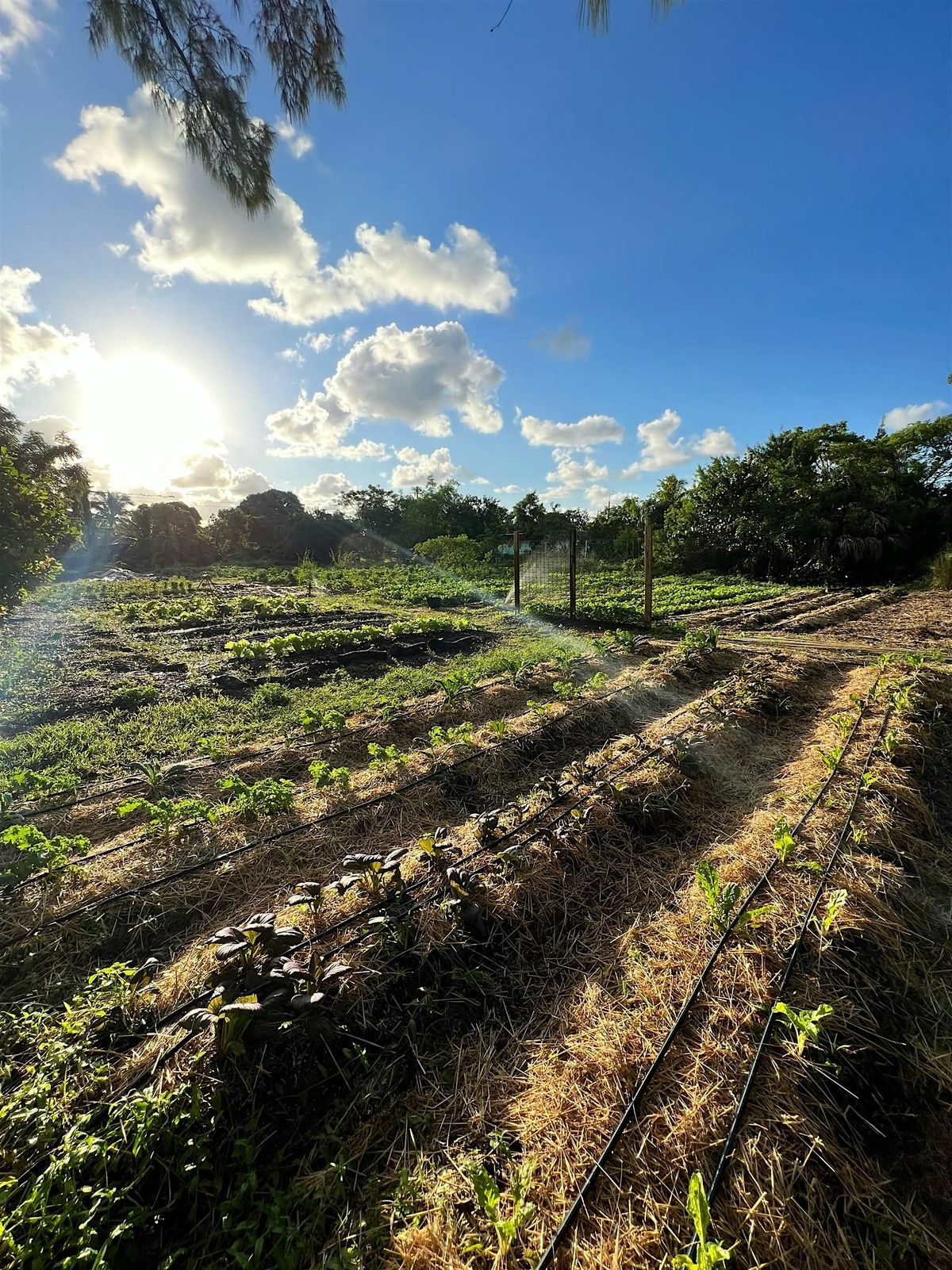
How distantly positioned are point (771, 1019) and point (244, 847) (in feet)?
8.02

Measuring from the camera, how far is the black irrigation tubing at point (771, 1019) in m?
1.26

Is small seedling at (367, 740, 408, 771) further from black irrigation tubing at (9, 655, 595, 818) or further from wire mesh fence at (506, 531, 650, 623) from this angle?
wire mesh fence at (506, 531, 650, 623)

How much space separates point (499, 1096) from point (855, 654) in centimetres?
667

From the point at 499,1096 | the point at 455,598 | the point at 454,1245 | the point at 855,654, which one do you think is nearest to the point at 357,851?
the point at 499,1096

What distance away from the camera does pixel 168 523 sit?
1059 inches

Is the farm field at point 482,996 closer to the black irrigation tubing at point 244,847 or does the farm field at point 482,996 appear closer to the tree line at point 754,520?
the black irrigation tubing at point 244,847

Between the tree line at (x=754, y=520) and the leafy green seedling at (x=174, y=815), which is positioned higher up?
the tree line at (x=754, y=520)

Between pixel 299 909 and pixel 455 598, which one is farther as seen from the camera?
pixel 455 598

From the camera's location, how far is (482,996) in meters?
1.94

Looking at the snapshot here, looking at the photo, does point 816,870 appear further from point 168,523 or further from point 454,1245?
point 168,523

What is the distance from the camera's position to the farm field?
1.25 m

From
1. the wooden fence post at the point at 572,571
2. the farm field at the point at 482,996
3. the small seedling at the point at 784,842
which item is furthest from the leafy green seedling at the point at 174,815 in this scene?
the wooden fence post at the point at 572,571

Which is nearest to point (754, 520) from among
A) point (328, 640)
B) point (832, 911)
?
point (328, 640)

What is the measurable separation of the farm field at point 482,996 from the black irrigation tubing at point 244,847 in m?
0.02
